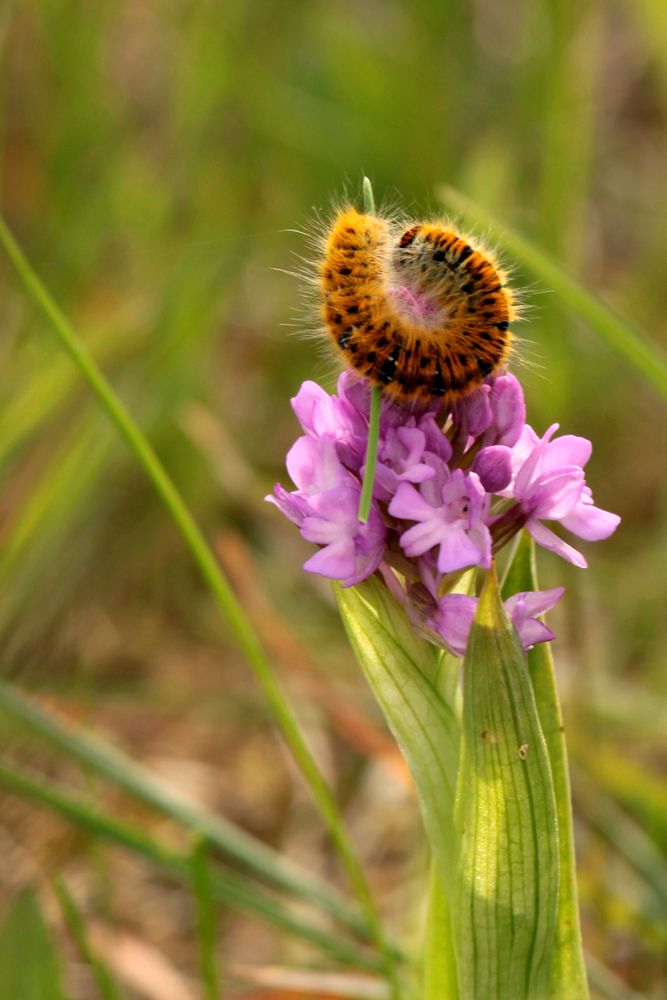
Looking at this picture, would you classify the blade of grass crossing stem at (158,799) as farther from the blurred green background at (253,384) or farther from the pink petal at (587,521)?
the pink petal at (587,521)

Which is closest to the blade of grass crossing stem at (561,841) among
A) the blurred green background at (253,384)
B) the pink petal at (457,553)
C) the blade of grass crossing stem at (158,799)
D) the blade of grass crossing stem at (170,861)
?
the pink petal at (457,553)

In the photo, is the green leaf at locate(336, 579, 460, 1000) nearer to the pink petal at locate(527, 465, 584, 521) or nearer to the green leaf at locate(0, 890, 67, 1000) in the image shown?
the pink petal at locate(527, 465, 584, 521)

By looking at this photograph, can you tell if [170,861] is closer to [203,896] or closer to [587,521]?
[203,896]

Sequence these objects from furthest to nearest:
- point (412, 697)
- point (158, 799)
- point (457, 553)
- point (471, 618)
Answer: point (158, 799) → point (412, 697) → point (471, 618) → point (457, 553)

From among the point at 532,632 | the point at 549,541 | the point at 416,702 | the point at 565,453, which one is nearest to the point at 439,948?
the point at 416,702

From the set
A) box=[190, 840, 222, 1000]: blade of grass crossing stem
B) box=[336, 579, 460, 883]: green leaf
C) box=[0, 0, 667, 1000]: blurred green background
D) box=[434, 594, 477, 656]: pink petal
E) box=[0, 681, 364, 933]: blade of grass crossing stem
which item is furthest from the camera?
box=[0, 0, 667, 1000]: blurred green background

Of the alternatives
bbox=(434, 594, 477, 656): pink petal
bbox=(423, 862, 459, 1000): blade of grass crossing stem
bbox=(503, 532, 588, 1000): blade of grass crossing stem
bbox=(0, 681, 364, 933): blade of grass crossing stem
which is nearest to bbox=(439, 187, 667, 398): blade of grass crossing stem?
bbox=(503, 532, 588, 1000): blade of grass crossing stem
